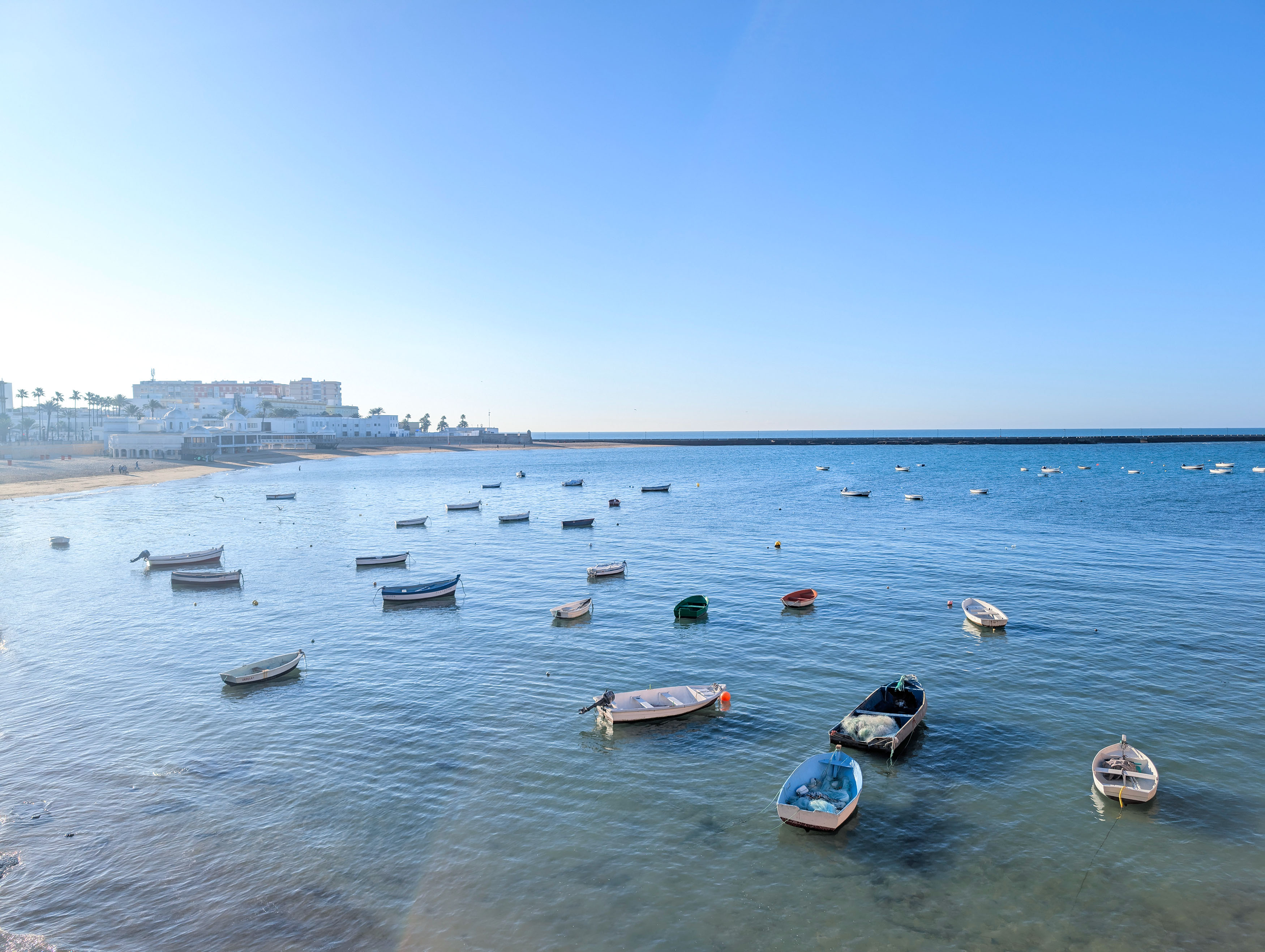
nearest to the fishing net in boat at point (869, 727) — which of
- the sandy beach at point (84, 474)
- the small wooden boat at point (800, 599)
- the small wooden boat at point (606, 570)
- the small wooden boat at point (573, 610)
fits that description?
the small wooden boat at point (800, 599)

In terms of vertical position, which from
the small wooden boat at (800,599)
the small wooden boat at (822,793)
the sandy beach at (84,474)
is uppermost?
the sandy beach at (84,474)

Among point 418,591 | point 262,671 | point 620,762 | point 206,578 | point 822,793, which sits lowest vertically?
point 620,762

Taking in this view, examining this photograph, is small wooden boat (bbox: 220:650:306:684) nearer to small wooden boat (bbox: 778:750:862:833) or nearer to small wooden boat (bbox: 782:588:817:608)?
small wooden boat (bbox: 778:750:862:833)

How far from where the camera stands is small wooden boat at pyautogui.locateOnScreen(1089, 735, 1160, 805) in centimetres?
2345

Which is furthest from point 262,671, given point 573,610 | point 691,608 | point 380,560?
point 380,560

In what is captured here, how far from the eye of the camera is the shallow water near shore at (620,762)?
18688mm

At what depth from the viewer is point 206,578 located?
2254 inches

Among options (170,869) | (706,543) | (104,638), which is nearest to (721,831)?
(170,869)

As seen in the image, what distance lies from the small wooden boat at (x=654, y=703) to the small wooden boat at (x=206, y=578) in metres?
40.3

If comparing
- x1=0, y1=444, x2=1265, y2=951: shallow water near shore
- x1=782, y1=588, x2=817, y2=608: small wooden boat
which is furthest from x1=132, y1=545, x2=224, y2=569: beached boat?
x1=782, y1=588, x2=817, y2=608: small wooden boat

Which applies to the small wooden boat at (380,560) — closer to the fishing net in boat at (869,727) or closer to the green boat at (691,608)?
the green boat at (691,608)

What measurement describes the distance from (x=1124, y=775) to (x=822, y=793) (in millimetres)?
10446

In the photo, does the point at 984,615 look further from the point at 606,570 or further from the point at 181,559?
the point at 181,559

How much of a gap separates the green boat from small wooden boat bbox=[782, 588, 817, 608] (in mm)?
5796
